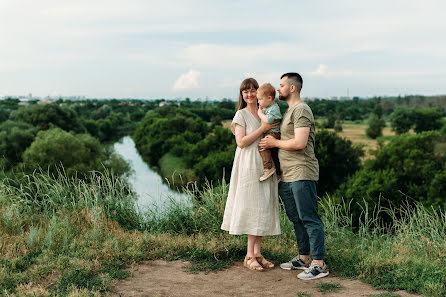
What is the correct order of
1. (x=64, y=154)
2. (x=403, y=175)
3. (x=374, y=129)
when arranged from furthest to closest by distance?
1. (x=374, y=129)
2. (x=64, y=154)
3. (x=403, y=175)

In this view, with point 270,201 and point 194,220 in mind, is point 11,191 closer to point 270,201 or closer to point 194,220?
point 194,220

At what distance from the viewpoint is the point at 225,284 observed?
418cm

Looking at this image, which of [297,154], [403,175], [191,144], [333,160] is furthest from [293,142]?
[191,144]

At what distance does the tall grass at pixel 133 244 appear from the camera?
4109 millimetres

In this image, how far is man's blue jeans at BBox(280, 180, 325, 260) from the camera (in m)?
4.25

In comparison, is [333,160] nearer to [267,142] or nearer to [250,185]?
[250,185]

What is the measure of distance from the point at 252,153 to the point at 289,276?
1345mm

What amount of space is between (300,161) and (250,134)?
1.88ft

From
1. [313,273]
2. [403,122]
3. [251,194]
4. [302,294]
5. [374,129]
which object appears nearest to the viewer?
[302,294]

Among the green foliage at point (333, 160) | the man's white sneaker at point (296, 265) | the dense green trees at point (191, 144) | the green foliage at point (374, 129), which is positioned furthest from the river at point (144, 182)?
the green foliage at point (374, 129)

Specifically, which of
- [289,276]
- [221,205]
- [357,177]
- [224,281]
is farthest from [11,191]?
[357,177]

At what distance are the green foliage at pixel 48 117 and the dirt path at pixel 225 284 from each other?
3833cm

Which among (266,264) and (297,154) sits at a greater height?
(297,154)

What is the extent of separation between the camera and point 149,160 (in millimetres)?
51781
